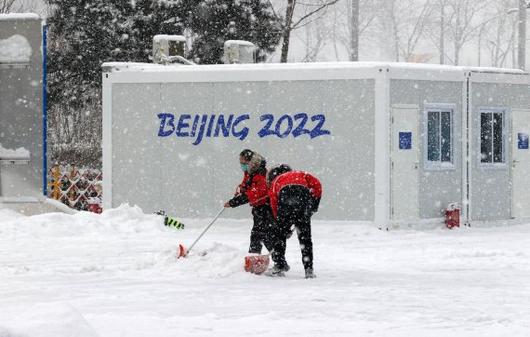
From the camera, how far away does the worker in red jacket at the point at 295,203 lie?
12461mm

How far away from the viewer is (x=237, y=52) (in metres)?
22.9

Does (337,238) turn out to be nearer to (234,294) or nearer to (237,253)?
(237,253)

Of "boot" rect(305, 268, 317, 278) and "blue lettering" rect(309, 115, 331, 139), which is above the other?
Answer: "blue lettering" rect(309, 115, 331, 139)

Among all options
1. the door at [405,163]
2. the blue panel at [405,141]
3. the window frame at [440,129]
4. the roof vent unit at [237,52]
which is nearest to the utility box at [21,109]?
the roof vent unit at [237,52]

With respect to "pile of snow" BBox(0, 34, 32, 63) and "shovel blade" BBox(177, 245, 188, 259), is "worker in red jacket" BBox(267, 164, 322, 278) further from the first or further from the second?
"pile of snow" BBox(0, 34, 32, 63)

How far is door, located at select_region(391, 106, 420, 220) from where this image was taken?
19516 mm

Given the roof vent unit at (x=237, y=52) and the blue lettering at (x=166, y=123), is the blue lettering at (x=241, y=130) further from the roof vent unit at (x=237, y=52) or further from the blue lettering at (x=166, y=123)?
the roof vent unit at (x=237, y=52)

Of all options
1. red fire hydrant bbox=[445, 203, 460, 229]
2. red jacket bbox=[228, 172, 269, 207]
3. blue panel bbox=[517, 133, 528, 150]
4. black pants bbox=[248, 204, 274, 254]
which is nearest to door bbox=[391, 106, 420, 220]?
red fire hydrant bbox=[445, 203, 460, 229]

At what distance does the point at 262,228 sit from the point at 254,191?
51 cm

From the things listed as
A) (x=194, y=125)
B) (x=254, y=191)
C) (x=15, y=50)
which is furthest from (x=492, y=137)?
(x=15, y=50)

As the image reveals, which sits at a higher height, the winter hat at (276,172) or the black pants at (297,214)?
the winter hat at (276,172)

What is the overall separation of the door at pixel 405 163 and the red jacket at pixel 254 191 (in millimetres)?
6543

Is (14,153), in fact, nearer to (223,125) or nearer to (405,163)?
(223,125)

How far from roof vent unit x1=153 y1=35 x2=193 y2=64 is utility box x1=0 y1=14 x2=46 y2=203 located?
121 inches
